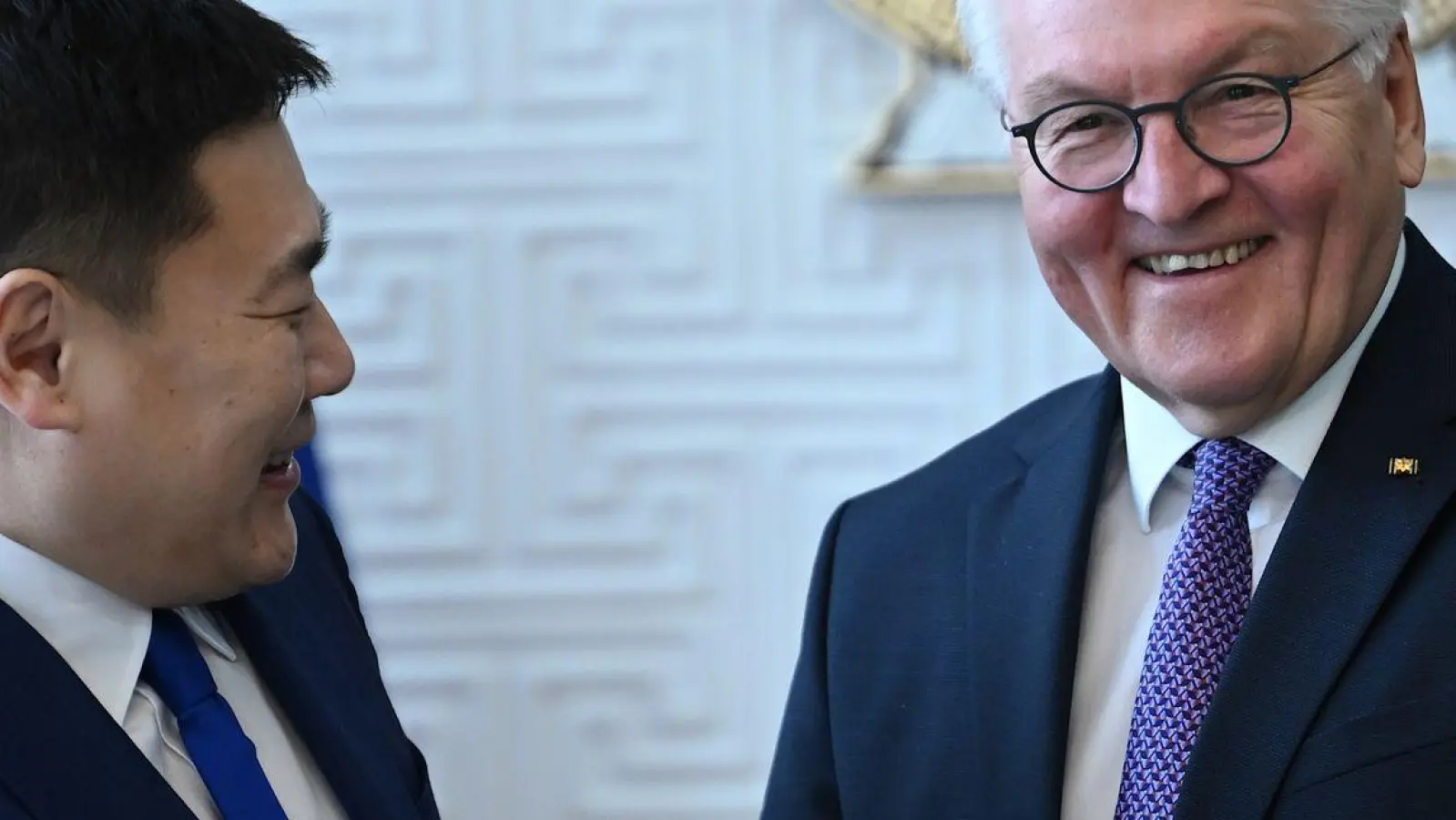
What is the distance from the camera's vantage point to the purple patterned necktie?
1.20 meters

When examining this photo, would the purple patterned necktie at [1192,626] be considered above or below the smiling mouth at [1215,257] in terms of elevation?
below

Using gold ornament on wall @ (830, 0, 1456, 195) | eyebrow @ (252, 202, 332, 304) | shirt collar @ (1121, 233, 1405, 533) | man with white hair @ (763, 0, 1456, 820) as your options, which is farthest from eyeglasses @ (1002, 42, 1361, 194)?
gold ornament on wall @ (830, 0, 1456, 195)

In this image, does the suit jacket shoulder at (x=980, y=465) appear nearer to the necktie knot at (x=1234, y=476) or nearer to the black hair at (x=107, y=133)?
the necktie knot at (x=1234, y=476)

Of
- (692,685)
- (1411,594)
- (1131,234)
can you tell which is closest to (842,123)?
(692,685)

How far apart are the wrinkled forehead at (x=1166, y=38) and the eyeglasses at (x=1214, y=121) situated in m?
0.01

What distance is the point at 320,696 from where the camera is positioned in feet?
4.26

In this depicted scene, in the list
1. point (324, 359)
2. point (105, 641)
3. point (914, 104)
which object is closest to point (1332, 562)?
A: point (324, 359)

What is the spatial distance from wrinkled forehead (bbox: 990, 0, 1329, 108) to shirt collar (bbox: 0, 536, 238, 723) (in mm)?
784

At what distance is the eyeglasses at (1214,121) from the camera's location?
1.15 metres

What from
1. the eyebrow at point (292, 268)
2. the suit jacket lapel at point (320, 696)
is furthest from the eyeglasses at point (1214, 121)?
the suit jacket lapel at point (320, 696)

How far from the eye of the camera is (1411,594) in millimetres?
1156

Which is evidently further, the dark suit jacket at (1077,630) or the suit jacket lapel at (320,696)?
the suit jacket lapel at (320,696)

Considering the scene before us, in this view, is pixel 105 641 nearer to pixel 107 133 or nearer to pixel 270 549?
pixel 270 549

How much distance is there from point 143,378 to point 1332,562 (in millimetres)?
847
